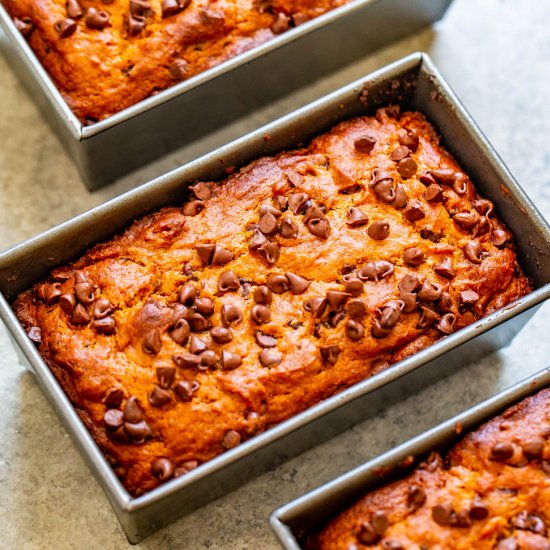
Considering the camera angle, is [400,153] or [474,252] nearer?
[474,252]

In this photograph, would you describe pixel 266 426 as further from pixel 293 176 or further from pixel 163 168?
pixel 163 168

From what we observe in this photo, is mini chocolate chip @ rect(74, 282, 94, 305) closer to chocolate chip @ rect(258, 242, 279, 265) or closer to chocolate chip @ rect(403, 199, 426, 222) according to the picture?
chocolate chip @ rect(258, 242, 279, 265)

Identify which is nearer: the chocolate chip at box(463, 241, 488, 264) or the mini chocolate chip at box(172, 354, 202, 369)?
the mini chocolate chip at box(172, 354, 202, 369)

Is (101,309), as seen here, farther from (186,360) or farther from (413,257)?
(413,257)

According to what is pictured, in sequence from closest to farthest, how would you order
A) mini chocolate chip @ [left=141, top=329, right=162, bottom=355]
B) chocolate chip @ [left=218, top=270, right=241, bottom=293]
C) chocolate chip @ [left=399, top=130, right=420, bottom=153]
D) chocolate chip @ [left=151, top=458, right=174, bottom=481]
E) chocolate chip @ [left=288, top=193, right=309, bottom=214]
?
chocolate chip @ [left=151, top=458, right=174, bottom=481]
mini chocolate chip @ [left=141, top=329, right=162, bottom=355]
chocolate chip @ [left=218, top=270, right=241, bottom=293]
chocolate chip @ [left=288, top=193, right=309, bottom=214]
chocolate chip @ [left=399, top=130, right=420, bottom=153]

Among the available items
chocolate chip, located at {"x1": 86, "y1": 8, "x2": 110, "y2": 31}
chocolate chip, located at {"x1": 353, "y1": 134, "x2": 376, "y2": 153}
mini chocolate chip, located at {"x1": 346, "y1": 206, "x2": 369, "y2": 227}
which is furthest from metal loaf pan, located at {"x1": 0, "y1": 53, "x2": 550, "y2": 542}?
chocolate chip, located at {"x1": 86, "y1": 8, "x2": 110, "y2": 31}

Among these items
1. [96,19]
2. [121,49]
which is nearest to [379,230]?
[121,49]

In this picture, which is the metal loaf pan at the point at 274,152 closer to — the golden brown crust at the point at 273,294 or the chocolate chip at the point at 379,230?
the golden brown crust at the point at 273,294
